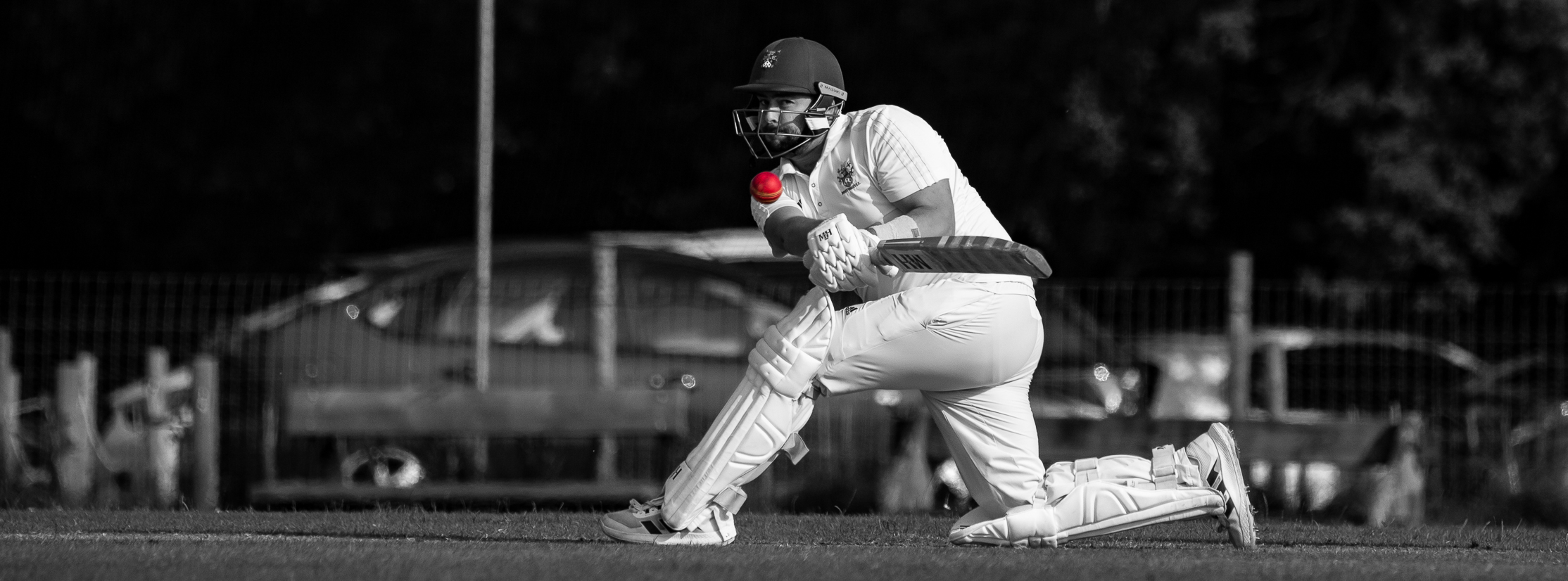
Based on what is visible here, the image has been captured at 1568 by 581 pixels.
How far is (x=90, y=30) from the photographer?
684 inches

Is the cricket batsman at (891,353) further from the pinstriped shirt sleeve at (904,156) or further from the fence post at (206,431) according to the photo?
the fence post at (206,431)

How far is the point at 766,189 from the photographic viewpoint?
5.57 metres

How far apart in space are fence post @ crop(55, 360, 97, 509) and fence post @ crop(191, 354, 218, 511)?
0.58 meters

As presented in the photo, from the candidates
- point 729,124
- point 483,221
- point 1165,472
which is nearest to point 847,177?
point 1165,472

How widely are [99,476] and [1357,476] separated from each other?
6264 millimetres

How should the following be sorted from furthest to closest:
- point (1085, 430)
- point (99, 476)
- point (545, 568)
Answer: point (99, 476)
point (1085, 430)
point (545, 568)

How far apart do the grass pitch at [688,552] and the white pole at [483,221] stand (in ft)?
9.88

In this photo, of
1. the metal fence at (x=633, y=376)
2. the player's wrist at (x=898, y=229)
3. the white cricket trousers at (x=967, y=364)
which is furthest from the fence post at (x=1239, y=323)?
the player's wrist at (x=898, y=229)

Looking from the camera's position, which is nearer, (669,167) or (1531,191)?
(1531,191)

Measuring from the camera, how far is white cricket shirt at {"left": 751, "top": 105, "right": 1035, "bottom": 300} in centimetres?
546

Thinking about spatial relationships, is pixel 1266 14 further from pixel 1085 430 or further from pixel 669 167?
pixel 1085 430

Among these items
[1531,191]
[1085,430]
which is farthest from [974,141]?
[1085,430]

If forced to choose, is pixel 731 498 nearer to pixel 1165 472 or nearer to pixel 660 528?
pixel 660 528

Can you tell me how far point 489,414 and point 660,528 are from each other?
4115mm
